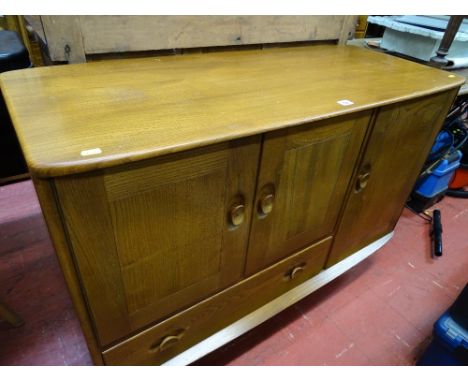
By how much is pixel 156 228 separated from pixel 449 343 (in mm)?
983

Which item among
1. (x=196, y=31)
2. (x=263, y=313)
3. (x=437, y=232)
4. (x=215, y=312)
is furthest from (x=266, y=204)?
(x=437, y=232)

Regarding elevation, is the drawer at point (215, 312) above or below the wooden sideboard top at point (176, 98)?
below

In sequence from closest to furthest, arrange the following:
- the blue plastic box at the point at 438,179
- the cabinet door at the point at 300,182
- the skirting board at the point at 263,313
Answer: the cabinet door at the point at 300,182, the skirting board at the point at 263,313, the blue plastic box at the point at 438,179

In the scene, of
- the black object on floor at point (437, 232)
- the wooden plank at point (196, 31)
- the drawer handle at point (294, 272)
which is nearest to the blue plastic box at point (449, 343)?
the drawer handle at point (294, 272)

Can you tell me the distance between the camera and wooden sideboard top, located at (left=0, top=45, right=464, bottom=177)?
490mm

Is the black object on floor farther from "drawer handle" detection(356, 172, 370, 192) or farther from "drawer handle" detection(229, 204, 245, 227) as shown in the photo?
"drawer handle" detection(229, 204, 245, 227)

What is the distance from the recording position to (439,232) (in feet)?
5.44

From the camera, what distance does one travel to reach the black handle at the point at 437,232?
1.58 m

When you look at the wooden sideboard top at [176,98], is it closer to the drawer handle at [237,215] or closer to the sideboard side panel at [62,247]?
the sideboard side panel at [62,247]

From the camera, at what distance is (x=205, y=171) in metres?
0.59

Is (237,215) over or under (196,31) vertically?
under

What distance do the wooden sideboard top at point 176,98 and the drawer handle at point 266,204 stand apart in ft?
0.64

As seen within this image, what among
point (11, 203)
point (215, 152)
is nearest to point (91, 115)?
point (215, 152)

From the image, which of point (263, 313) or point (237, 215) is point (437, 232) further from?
point (237, 215)
